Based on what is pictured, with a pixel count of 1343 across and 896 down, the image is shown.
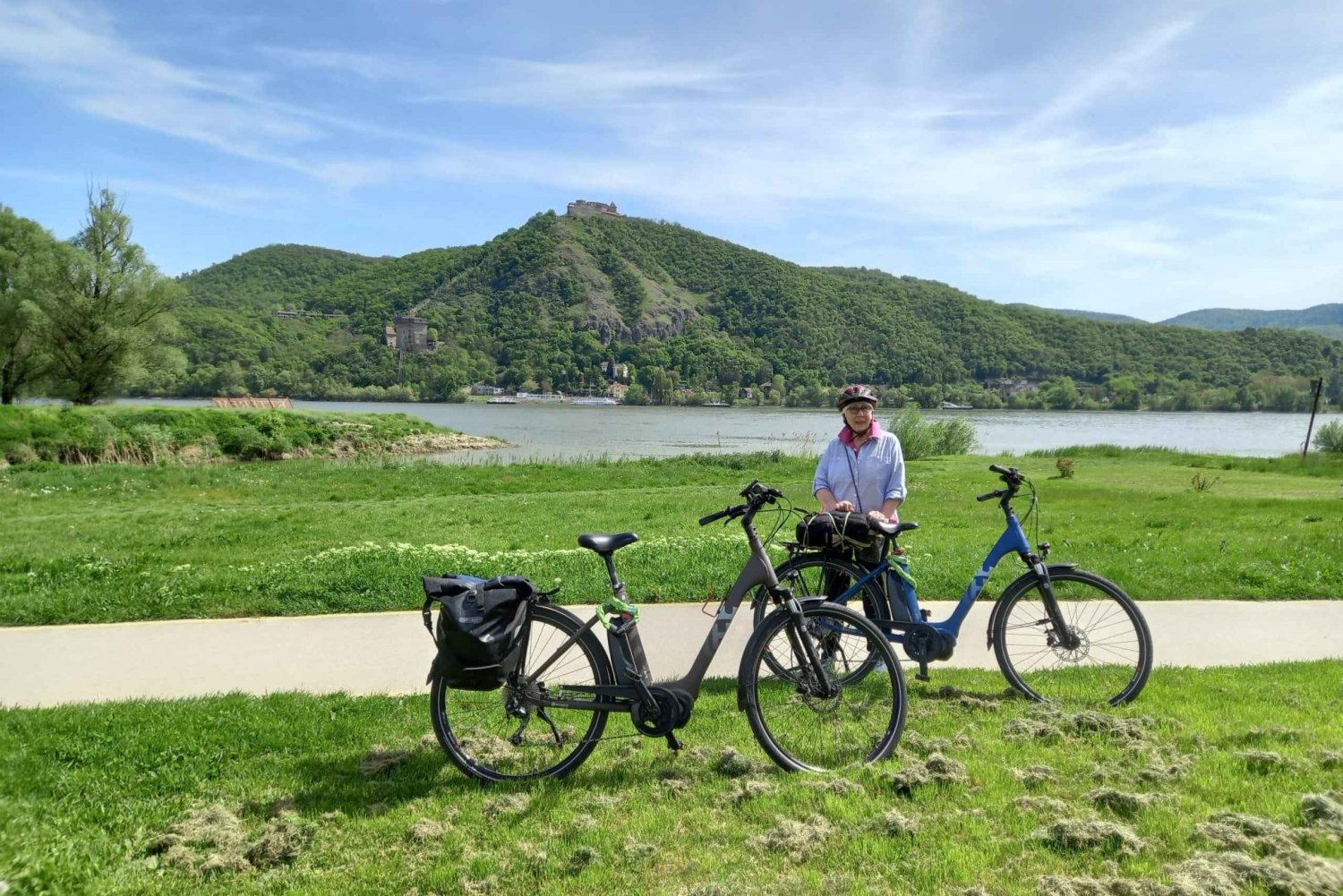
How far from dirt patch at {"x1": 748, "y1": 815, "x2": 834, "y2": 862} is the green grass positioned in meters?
4.27

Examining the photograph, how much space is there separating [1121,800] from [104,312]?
45.0m

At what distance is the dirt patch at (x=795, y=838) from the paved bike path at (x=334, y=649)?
2136 millimetres

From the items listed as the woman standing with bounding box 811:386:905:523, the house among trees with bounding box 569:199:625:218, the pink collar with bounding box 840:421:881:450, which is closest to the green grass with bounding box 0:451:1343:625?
the woman standing with bounding box 811:386:905:523

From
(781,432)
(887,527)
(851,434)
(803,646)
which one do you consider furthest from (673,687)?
(781,432)

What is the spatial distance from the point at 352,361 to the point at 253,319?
52.2 ft

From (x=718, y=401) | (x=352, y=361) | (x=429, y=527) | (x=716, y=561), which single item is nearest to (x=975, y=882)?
(x=716, y=561)

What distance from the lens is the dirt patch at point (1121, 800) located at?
342cm

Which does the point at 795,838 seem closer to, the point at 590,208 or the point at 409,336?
the point at 409,336

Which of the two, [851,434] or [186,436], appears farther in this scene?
[186,436]

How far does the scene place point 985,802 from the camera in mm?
3516

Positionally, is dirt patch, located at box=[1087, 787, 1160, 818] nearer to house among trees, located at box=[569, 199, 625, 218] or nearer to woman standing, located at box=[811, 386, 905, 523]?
woman standing, located at box=[811, 386, 905, 523]

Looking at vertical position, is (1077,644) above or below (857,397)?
below

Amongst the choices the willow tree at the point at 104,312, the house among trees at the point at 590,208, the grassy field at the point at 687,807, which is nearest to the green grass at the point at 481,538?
the grassy field at the point at 687,807

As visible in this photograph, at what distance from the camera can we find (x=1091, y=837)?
3160 millimetres
